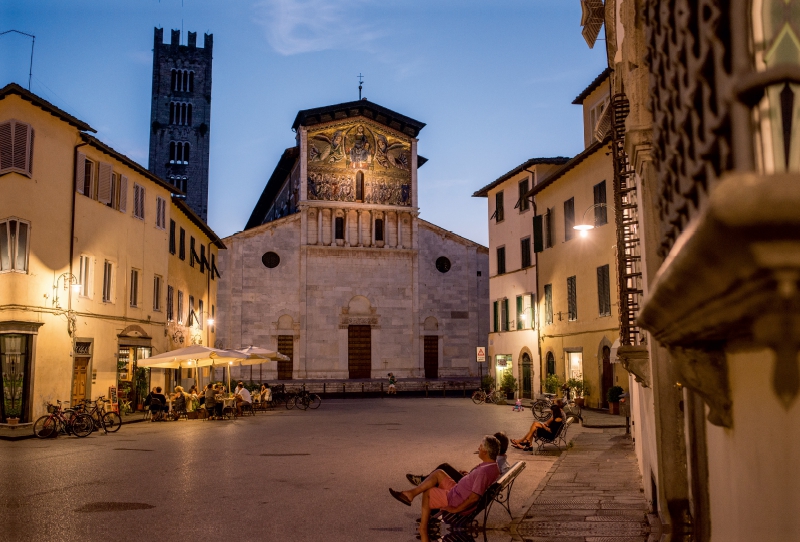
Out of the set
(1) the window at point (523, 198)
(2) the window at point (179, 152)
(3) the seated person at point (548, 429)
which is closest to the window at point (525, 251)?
(1) the window at point (523, 198)

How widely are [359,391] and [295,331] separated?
6.68m

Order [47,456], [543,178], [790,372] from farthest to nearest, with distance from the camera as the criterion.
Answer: [543,178], [47,456], [790,372]

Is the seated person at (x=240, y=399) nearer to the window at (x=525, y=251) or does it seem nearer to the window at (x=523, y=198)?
the window at (x=525, y=251)

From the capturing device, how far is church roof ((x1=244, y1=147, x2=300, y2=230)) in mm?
54831

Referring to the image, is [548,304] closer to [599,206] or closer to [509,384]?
[509,384]

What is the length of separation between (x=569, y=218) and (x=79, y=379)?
1857 centimetres

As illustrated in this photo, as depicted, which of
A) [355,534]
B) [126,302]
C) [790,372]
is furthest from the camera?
[126,302]

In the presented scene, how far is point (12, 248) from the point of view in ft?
67.8

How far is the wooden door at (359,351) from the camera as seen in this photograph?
50.1 meters

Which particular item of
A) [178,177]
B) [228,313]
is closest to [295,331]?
[228,313]

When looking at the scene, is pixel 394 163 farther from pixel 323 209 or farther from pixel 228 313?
pixel 228 313

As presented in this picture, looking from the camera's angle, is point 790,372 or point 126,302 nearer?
point 790,372

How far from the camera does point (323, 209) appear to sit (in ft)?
166

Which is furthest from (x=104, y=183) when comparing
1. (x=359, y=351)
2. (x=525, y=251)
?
(x=359, y=351)
